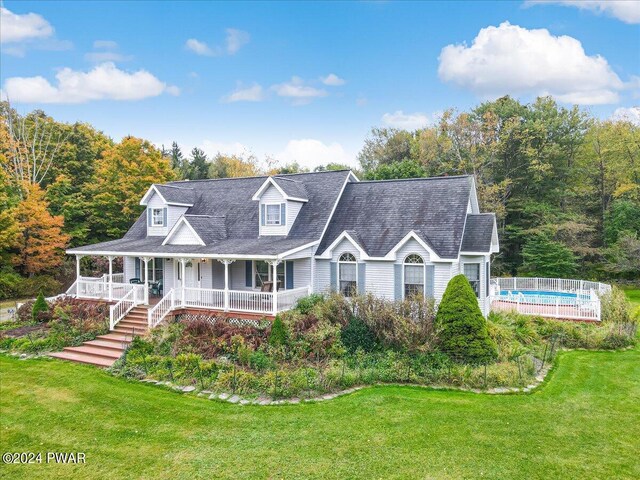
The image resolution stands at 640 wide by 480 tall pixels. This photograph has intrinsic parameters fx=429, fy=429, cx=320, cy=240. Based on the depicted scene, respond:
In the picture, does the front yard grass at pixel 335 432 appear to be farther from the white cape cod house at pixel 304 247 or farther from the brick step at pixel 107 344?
the white cape cod house at pixel 304 247

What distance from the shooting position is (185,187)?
27109 mm

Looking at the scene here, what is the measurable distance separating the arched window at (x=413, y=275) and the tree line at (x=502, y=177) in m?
18.6

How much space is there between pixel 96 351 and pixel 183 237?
6.74 meters

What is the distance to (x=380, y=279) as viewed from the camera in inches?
739

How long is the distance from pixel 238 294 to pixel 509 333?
11.5 metres

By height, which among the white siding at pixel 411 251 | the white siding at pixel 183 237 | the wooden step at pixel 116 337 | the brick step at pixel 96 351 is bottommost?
the brick step at pixel 96 351

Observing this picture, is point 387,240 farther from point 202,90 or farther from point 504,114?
point 504,114

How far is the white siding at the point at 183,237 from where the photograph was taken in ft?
69.1

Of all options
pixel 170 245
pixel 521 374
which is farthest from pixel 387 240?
pixel 170 245

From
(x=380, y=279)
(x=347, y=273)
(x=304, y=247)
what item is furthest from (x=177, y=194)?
(x=380, y=279)

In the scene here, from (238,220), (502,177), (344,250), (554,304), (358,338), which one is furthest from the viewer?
(502,177)

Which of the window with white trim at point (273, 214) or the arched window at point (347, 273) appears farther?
the window with white trim at point (273, 214)

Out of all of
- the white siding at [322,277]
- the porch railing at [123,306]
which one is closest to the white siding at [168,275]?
the porch railing at [123,306]

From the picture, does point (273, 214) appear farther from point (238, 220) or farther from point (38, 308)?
point (38, 308)
